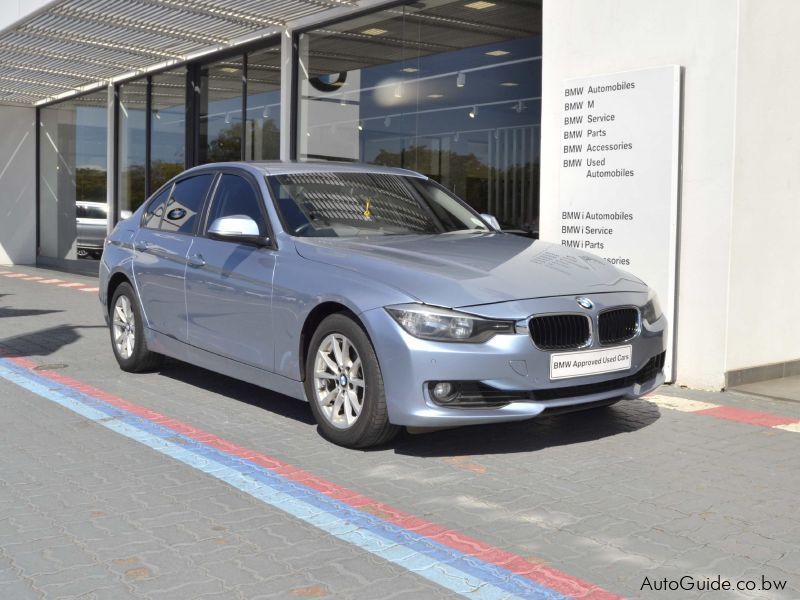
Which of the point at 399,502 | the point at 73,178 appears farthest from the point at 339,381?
the point at 73,178

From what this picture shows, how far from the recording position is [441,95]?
11617 millimetres

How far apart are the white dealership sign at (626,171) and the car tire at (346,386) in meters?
3.38

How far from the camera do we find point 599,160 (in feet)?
27.1

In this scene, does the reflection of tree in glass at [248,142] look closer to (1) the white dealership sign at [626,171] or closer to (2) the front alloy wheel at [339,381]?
(1) the white dealership sign at [626,171]

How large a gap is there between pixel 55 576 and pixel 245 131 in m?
12.9

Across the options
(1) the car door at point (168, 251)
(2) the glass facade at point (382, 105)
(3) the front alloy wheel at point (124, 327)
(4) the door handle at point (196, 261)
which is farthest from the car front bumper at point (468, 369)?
(2) the glass facade at point (382, 105)

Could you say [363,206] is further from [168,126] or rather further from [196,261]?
[168,126]

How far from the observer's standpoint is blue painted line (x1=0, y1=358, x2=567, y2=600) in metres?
3.50

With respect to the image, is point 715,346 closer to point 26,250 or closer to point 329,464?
point 329,464

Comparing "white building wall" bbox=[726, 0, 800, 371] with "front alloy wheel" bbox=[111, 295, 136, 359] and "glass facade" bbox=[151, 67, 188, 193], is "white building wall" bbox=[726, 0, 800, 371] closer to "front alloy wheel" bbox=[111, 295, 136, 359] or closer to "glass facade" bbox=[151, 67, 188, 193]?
"front alloy wheel" bbox=[111, 295, 136, 359]

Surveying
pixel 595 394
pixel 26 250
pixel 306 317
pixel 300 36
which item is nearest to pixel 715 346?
pixel 595 394

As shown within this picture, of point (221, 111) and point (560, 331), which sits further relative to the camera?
point (221, 111)

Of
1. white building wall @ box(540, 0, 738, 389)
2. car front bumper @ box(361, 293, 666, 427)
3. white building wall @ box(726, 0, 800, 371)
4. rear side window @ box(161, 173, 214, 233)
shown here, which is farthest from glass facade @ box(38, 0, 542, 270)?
car front bumper @ box(361, 293, 666, 427)

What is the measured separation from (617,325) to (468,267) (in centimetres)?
89
